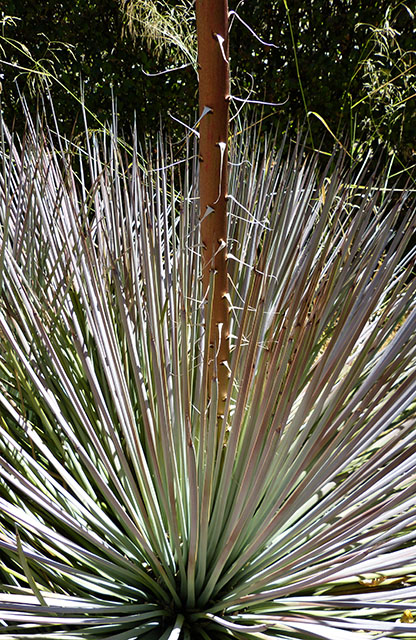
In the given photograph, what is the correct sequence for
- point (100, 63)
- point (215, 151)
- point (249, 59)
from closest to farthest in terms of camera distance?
1. point (215, 151)
2. point (249, 59)
3. point (100, 63)

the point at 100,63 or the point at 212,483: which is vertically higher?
the point at 100,63

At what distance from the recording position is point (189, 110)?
11.6 ft

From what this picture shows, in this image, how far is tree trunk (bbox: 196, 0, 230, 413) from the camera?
0.90m

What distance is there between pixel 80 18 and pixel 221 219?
3.02 metres

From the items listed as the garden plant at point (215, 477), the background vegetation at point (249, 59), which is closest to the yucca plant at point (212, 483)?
the garden plant at point (215, 477)

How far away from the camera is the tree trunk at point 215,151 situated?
899mm

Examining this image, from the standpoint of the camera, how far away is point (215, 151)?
96cm

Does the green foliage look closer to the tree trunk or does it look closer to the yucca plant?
the yucca plant

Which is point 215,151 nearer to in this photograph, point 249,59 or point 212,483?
point 212,483

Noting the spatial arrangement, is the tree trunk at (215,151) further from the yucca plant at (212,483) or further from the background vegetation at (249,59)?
the background vegetation at (249,59)

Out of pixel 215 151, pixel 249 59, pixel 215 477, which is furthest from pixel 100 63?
pixel 215 477

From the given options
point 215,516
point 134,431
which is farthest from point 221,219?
point 215,516

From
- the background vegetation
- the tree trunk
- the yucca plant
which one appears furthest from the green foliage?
the tree trunk

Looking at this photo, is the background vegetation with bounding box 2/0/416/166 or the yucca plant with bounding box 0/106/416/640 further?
the background vegetation with bounding box 2/0/416/166
